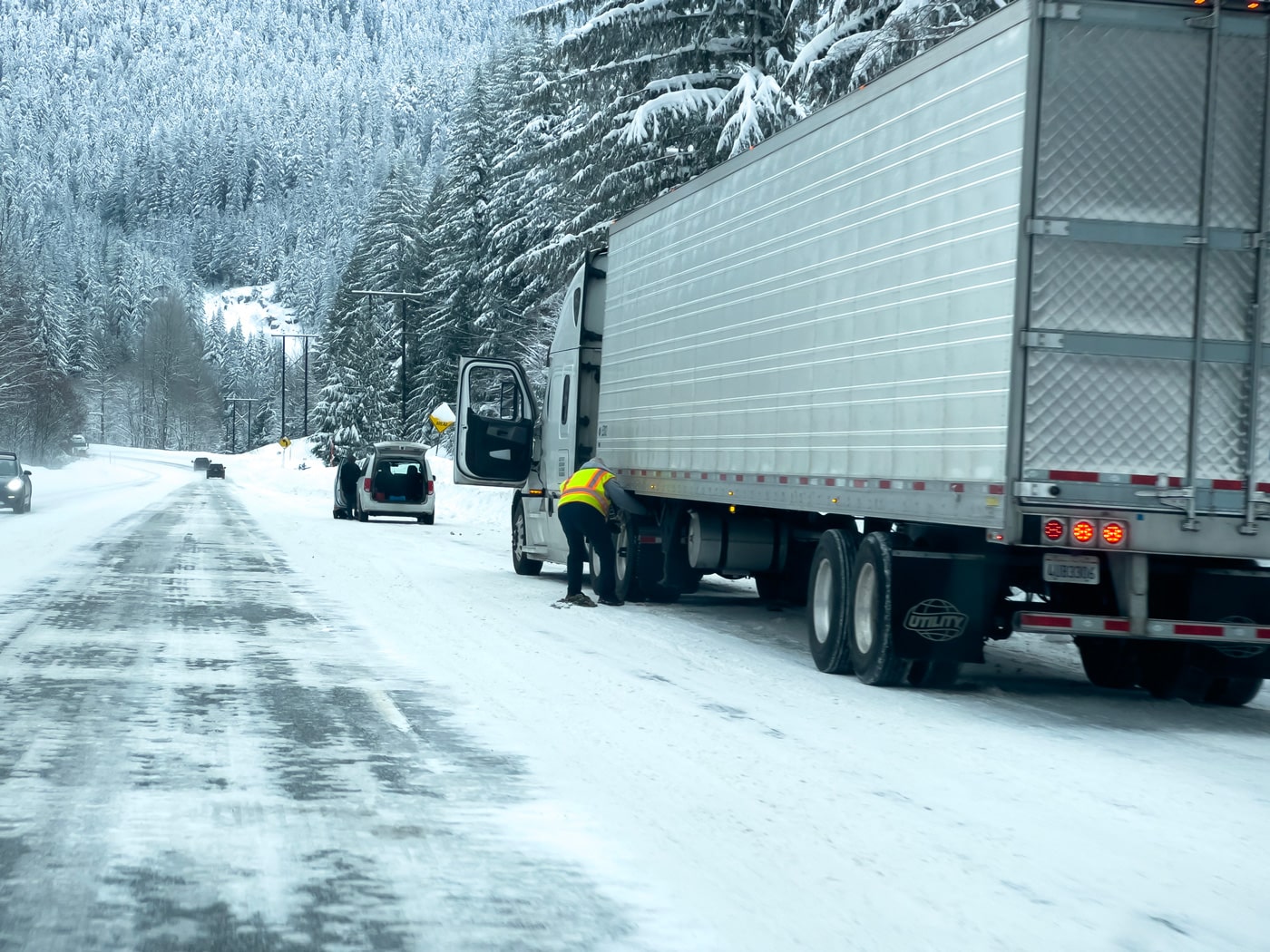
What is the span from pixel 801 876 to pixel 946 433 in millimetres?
4264

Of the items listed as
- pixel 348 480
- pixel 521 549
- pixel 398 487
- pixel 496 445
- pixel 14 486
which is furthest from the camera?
pixel 348 480

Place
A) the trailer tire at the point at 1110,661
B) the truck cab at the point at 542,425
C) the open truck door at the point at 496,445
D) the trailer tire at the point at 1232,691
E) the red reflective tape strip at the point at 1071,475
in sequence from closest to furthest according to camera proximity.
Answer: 1. the red reflective tape strip at the point at 1071,475
2. the trailer tire at the point at 1232,691
3. the trailer tire at the point at 1110,661
4. the truck cab at the point at 542,425
5. the open truck door at the point at 496,445

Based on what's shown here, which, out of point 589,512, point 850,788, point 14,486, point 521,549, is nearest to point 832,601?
point 850,788

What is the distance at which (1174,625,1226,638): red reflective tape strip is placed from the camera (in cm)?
889

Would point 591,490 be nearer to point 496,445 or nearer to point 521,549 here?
point 496,445

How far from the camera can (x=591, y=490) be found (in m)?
15.9

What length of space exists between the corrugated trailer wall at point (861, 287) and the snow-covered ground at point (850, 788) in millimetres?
1632

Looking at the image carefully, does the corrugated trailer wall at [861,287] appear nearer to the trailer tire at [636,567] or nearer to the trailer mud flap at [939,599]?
the trailer mud flap at [939,599]

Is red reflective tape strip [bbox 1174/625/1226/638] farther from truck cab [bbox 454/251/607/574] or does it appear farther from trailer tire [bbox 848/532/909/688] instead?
truck cab [bbox 454/251/607/574]

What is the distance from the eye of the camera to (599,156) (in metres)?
29.2

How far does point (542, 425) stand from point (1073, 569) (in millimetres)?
11454

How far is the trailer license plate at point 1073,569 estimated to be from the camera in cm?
886

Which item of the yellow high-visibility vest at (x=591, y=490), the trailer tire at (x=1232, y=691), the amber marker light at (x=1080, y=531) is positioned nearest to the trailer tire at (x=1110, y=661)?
the trailer tire at (x=1232, y=691)

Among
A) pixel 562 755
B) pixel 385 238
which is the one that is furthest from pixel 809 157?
pixel 385 238
